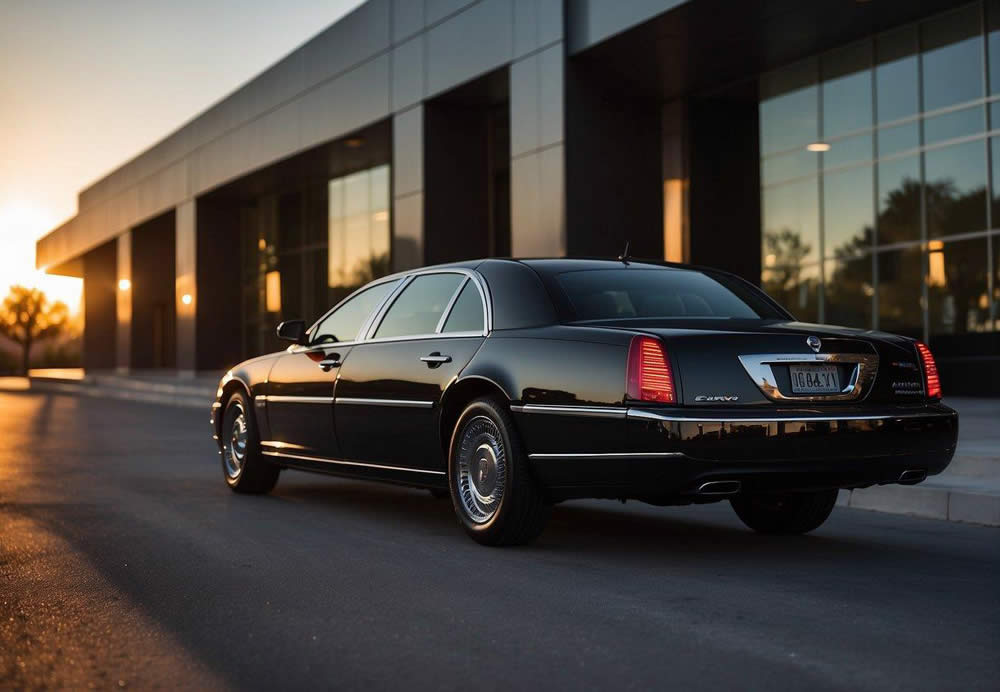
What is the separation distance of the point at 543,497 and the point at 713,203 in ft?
54.9

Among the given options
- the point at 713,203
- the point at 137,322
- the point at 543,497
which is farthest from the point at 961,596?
the point at 137,322

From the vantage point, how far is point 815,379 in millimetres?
6117

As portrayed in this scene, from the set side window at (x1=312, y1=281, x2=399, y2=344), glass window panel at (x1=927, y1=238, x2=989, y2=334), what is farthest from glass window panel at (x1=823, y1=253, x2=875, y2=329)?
side window at (x1=312, y1=281, x2=399, y2=344)

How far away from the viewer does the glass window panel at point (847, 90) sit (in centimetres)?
2084

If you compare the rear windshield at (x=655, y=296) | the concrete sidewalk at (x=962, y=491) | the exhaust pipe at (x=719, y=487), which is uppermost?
the rear windshield at (x=655, y=296)

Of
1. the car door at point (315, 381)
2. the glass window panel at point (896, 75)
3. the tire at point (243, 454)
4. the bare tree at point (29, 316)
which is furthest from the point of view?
the bare tree at point (29, 316)

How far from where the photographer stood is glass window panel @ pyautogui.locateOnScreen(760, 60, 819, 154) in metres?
21.6

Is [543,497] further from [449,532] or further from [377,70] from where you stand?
[377,70]

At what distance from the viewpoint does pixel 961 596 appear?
5.40 metres

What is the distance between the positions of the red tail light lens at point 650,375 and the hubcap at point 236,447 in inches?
167

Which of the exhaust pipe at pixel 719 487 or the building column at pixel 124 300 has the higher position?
the building column at pixel 124 300

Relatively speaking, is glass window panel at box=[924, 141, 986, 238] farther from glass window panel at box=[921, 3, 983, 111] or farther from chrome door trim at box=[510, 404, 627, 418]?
chrome door trim at box=[510, 404, 627, 418]

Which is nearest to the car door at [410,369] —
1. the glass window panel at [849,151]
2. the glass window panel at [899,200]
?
the glass window panel at [899,200]

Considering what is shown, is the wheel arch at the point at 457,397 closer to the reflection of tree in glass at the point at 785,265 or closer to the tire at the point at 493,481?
the tire at the point at 493,481
